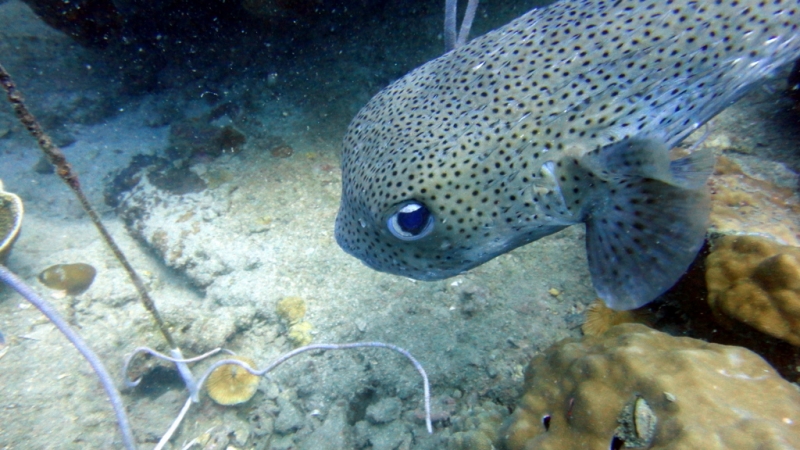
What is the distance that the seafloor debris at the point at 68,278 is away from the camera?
4508mm

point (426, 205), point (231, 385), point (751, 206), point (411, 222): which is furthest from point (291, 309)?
point (751, 206)

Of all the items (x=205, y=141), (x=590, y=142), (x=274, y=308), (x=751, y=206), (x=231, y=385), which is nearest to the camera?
(x=590, y=142)

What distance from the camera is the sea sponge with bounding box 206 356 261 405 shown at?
143 inches

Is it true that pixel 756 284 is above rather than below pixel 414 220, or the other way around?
below

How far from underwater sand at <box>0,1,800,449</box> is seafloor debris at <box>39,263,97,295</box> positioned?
105mm

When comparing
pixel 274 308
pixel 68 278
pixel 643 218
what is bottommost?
pixel 643 218

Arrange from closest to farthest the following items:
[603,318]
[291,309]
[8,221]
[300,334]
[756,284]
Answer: [756,284] < [603,318] < [300,334] < [291,309] < [8,221]

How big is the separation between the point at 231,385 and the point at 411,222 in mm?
2777

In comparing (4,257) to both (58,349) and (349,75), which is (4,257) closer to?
(58,349)

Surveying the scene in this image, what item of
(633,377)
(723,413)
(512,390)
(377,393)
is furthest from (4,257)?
(723,413)

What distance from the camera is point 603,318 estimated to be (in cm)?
280

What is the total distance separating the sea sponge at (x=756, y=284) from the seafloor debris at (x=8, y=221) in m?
6.54

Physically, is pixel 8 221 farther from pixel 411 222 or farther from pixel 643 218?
pixel 643 218

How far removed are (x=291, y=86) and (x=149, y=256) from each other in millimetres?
3188
